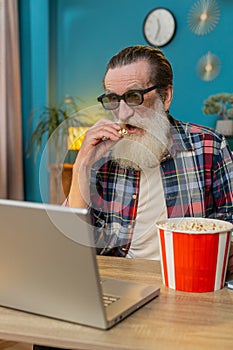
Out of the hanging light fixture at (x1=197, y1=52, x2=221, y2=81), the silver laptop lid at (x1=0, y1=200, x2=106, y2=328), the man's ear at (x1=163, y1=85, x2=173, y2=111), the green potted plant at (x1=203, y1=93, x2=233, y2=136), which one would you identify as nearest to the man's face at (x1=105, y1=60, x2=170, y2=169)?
the man's ear at (x1=163, y1=85, x2=173, y2=111)

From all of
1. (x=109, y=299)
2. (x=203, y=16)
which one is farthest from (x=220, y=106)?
(x=109, y=299)

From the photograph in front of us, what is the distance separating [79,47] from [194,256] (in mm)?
3652

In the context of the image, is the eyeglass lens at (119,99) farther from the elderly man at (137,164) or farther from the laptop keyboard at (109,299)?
the laptop keyboard at (109,299)

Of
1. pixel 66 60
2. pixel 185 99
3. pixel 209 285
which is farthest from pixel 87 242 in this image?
pixel 66 60

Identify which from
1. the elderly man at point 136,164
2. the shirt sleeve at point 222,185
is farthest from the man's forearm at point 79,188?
the shirt sleeve at point 222,185

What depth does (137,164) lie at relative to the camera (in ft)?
4.64

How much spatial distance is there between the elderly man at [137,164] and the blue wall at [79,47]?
107 inches

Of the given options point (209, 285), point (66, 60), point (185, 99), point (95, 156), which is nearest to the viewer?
point (209, 285)

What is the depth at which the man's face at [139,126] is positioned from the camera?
133 cm

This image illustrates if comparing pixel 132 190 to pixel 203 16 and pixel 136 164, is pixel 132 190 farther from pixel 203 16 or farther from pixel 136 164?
pixel 203 16

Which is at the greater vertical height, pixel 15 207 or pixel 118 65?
pixel 118 65

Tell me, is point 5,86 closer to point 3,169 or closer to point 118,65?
point 3,169

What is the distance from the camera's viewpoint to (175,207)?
54.9 inches

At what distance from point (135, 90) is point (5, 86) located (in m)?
3.17
